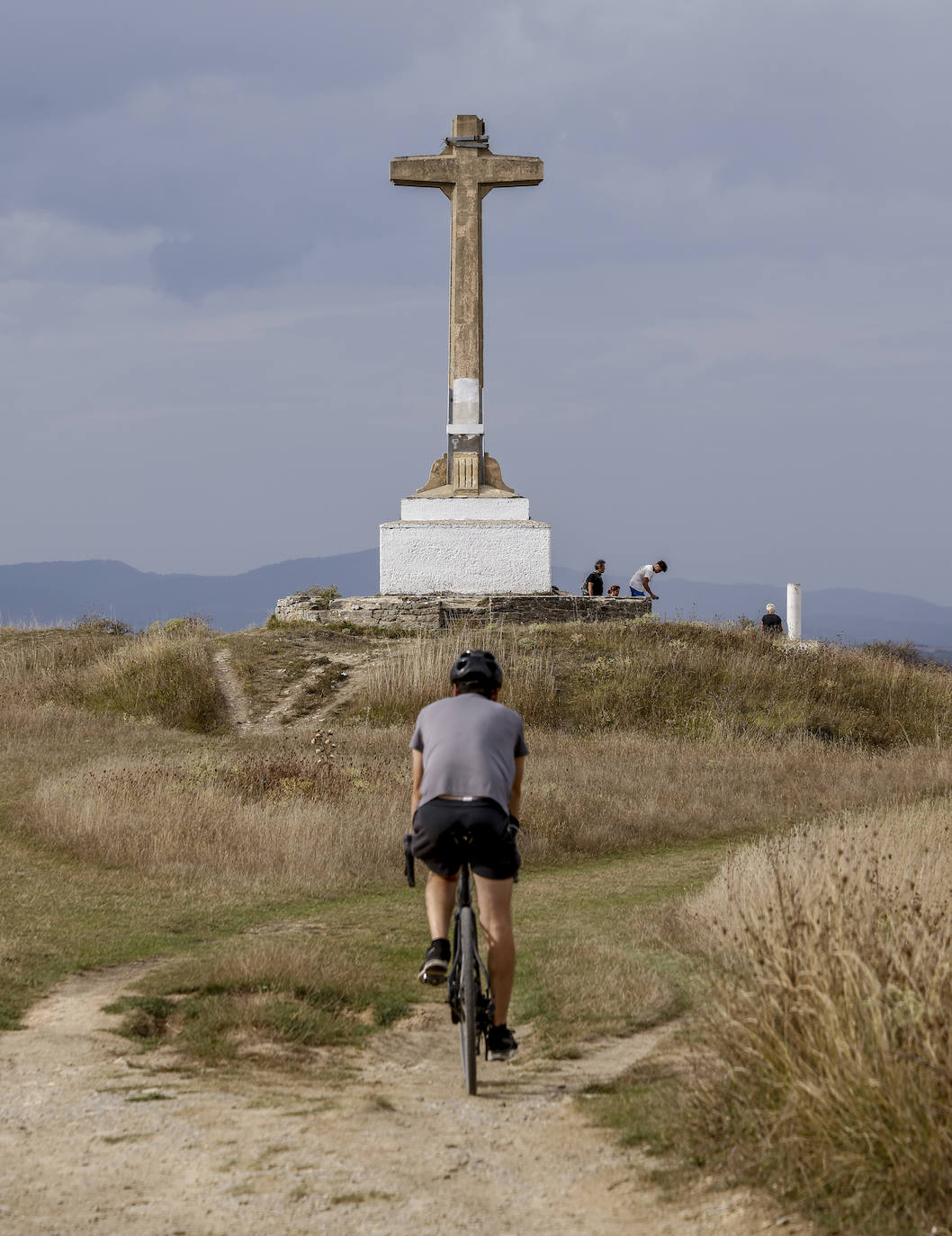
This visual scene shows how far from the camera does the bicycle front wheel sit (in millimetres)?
5102

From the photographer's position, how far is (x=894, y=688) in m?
20.4

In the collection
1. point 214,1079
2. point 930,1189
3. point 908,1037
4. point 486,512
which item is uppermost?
point 486,512

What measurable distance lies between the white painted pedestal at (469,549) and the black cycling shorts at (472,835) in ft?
61.0

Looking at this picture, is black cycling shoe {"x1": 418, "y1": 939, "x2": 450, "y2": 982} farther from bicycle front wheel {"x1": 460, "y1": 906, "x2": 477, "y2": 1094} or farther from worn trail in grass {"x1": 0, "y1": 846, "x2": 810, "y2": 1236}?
worn trail in grass {"x1": 0, "y1": 846, "x2": 810, "y2": 1236}

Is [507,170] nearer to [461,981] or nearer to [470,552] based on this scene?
[470,552]

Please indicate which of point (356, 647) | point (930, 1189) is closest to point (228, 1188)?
point (930, 1189)

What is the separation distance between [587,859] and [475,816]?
702 centimetres

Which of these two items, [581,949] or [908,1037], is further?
[581,949]

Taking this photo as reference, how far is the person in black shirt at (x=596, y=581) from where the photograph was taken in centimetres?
2592

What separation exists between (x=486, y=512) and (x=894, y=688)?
8009 mm

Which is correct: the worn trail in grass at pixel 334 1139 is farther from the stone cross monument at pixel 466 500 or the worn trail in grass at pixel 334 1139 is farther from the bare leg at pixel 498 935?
the stone cross monument at pixel 466 500

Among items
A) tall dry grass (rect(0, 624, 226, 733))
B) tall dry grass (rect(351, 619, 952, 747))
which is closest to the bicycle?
tall dry grass (rect(351, 619, 952, 747))

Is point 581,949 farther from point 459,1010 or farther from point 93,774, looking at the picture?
point 93,774

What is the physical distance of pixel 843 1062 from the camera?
13.5 ft
